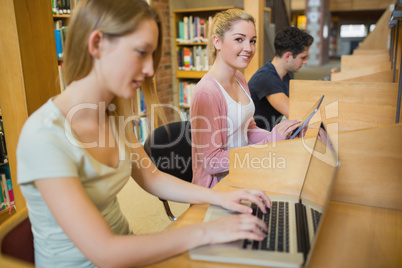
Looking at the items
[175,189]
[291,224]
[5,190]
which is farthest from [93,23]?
[5,190]

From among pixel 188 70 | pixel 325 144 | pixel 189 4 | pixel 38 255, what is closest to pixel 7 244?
pixel 38 255

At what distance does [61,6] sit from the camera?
9.80 feet

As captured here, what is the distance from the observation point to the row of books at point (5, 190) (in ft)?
8.45

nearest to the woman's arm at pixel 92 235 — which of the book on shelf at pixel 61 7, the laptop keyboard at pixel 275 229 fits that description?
the laptop keyboard at pixel 275 229

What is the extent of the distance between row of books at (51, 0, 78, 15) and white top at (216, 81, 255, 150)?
207 cm

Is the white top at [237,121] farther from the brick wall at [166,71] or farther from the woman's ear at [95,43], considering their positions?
the brick wall at [166,71]

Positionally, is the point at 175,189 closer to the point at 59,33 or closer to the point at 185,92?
the point at 59,33

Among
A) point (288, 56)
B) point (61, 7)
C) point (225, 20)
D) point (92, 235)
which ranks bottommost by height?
point (92, 235)

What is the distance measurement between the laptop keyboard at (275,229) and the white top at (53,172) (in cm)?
40

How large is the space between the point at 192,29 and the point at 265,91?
6.84ft

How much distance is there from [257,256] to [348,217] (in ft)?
1.34

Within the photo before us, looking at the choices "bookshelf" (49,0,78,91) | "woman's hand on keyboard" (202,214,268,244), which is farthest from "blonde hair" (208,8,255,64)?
"bookshelf" (49,0,78,91)

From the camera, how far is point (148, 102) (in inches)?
42.5

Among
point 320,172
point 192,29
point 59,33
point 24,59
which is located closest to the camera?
point 320,172
